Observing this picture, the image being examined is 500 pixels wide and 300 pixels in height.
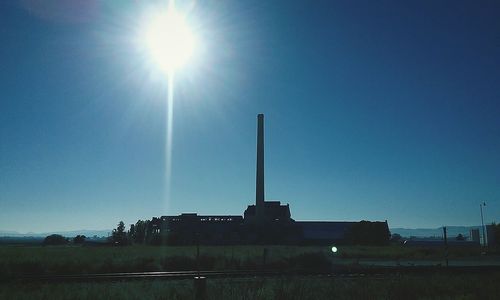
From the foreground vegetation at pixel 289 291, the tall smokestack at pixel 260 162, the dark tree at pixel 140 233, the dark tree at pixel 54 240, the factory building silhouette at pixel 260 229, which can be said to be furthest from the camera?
the dark tree at pixel 54 240

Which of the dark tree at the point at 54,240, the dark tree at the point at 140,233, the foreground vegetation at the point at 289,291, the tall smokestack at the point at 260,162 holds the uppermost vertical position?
the tall smokestack at the point at 260,162

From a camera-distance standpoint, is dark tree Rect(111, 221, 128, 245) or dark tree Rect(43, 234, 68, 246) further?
dark tree Rect(43, 234, 68, 246)

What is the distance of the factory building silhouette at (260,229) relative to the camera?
297 ft

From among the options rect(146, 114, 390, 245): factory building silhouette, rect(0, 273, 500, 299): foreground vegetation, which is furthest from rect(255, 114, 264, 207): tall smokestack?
rect(0, 273, 500, 299): foreground vegetation

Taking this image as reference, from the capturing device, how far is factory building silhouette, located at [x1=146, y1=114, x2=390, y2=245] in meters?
90.6

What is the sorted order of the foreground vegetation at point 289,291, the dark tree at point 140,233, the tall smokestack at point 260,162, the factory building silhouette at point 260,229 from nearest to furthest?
1. the foreground vegetation at point 289,291
2. the tall smokestack at point 260,162
3. the factory building silhouette at point 260,229
4. the dark tree at point 140,233

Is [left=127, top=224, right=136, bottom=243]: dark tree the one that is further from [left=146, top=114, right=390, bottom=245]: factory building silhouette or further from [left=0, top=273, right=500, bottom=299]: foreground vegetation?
[left=0, top=273, right=500, bottom=299]: foreground vegetation

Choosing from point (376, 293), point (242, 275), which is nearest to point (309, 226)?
point (242, 275)

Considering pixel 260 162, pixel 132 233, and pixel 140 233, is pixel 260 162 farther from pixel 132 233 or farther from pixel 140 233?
pixel 132 233

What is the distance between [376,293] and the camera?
49.5 ft

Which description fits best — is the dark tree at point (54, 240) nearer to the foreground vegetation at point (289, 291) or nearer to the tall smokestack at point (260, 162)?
the tall smokestack at point (260, 162)

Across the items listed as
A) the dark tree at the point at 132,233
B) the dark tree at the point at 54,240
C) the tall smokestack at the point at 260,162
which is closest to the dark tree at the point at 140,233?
the dark tree at the point at 132,233

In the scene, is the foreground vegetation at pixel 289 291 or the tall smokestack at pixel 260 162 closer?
the foreground vegetation at pixel 289 291

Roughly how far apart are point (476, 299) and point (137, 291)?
11450 mm
